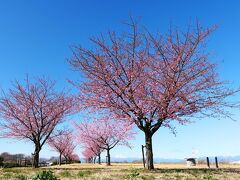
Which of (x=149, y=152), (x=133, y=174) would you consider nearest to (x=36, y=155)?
(x=149, y=152)

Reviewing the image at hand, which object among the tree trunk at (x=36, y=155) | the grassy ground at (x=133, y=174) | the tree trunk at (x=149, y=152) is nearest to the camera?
the grassy ground at (x=133, y=174)

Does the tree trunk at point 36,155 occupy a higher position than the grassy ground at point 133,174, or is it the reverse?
the tree trunk at point 36,155

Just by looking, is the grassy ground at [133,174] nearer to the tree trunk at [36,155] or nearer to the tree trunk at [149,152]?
the tree trunk at [149,152]

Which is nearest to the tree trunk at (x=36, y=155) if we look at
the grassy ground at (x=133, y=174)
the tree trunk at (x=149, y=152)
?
the grassy ground at (x=133, y=174)

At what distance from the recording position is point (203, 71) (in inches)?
713

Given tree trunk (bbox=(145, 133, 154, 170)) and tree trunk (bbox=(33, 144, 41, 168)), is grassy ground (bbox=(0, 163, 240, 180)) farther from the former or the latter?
tree trunk (bbox=(33, 144, 41, 168))

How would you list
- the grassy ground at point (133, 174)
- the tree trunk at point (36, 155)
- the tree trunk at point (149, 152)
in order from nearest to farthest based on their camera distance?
the grassy ground at point (133, 174)
the tree trunk at point (149, 152)
the tree trunk at point (36, 155)

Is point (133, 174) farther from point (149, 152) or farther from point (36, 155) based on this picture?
point (36, 155)

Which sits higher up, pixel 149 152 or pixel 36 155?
pixel 36 155

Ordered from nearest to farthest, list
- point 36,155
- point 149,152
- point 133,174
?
point 133,174 → point 149,152 → point 36,155

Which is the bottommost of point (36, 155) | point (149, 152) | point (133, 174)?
point (133, 174)

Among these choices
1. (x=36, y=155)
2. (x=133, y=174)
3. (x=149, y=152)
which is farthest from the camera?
(x=36, y=155)

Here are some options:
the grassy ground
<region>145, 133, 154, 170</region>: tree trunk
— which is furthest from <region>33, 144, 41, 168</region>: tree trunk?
<region>145, 133, 154, 170</region>: tree trunk

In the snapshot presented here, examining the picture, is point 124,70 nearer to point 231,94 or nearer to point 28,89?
point 231,94
